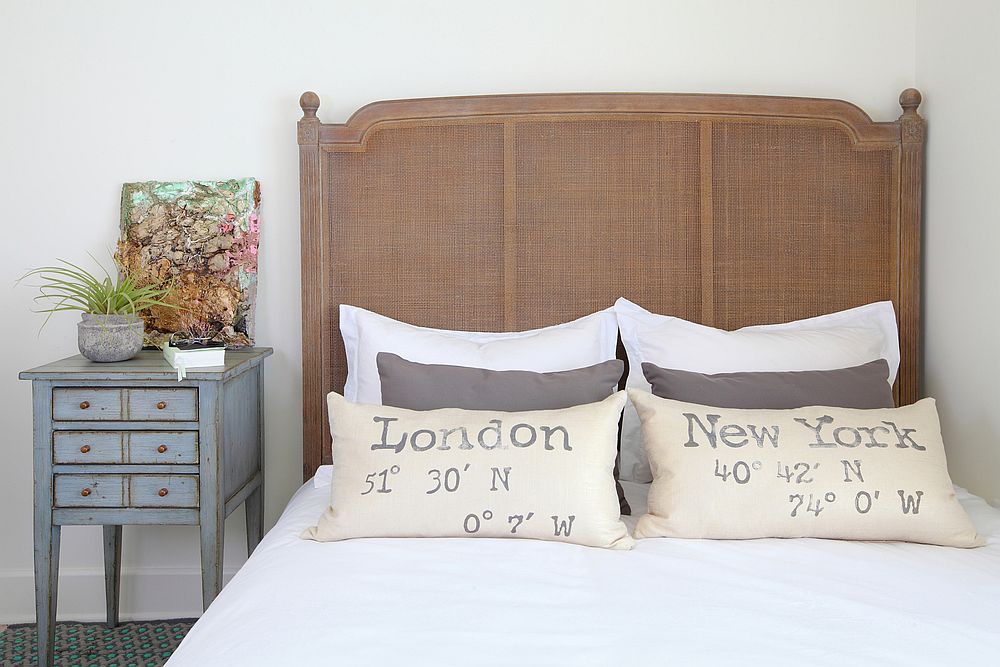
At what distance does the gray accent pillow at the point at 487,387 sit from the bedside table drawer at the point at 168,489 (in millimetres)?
580

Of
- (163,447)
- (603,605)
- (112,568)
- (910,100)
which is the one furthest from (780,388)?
(112,568)

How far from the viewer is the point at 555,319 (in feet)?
7.76

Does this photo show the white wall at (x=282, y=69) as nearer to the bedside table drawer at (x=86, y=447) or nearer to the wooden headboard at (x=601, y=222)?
the wooden headboard at (x=601, y=222)

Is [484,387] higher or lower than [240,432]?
higher

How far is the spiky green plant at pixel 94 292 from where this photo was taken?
2213 millimetres

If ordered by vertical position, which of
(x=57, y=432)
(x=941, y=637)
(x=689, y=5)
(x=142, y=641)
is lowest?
(x=142, y=641)

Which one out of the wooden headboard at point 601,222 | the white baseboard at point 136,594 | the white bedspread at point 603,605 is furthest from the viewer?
the white baseboard at point 136,594

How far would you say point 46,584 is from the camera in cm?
209

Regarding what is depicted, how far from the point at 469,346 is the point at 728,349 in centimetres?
69

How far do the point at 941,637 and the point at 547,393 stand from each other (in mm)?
945

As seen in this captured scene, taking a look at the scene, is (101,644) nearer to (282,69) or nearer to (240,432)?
(240,432)

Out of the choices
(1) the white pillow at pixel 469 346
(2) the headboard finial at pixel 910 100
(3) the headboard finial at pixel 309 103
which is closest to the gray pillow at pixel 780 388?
(1) the white pillow at pixel 469 346

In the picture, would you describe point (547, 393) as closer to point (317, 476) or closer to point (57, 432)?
point (317, 476)

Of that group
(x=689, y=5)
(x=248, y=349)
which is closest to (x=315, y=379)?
(x=248, y=349)
